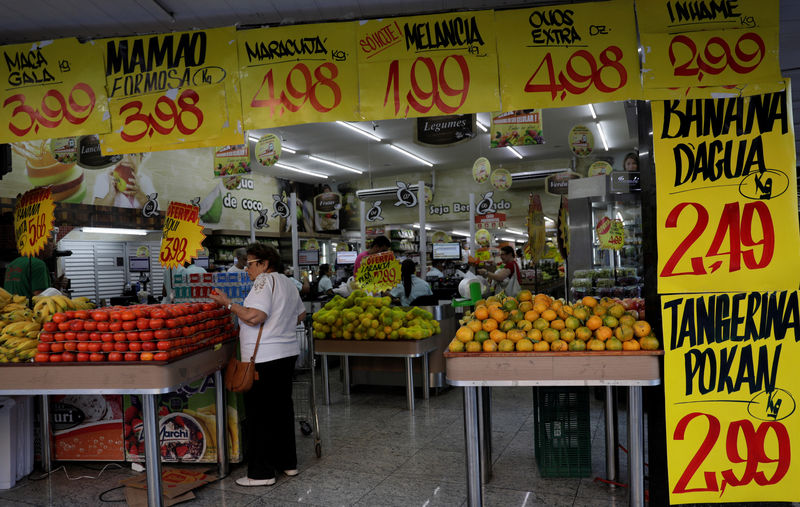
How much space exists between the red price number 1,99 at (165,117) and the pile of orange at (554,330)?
7.40ft

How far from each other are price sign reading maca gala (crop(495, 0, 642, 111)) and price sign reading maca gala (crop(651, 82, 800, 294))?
43 centimetres

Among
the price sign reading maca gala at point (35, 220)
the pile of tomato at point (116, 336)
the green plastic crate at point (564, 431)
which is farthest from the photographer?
the price sign reading maca gala at point (35, 220)

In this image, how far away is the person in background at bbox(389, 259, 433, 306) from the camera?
7.75m

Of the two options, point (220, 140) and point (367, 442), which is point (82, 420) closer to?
point (367, 442)

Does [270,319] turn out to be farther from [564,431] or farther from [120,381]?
[564,431]

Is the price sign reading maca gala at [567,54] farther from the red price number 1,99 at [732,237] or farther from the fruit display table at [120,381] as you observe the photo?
the fruit display table at [120,381]

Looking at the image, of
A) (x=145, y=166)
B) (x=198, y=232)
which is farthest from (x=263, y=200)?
(x=198, y=232)

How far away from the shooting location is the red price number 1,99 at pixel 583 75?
10.8 feet

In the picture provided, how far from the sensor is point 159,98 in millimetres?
3730

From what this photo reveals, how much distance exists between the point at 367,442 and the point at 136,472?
1.88 metres

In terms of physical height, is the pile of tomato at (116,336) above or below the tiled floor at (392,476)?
above

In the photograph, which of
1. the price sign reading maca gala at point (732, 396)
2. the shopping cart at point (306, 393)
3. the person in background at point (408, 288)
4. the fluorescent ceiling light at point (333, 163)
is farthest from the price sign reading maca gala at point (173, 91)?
the fluorescent ceiling light at point (333, 163)

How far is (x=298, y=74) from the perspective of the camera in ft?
11.8

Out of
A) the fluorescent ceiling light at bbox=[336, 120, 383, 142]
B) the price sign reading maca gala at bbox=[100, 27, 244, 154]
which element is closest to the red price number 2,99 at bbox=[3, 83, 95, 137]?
the price sign reading maca gala at bbox=[100, 27, 244, 154]
